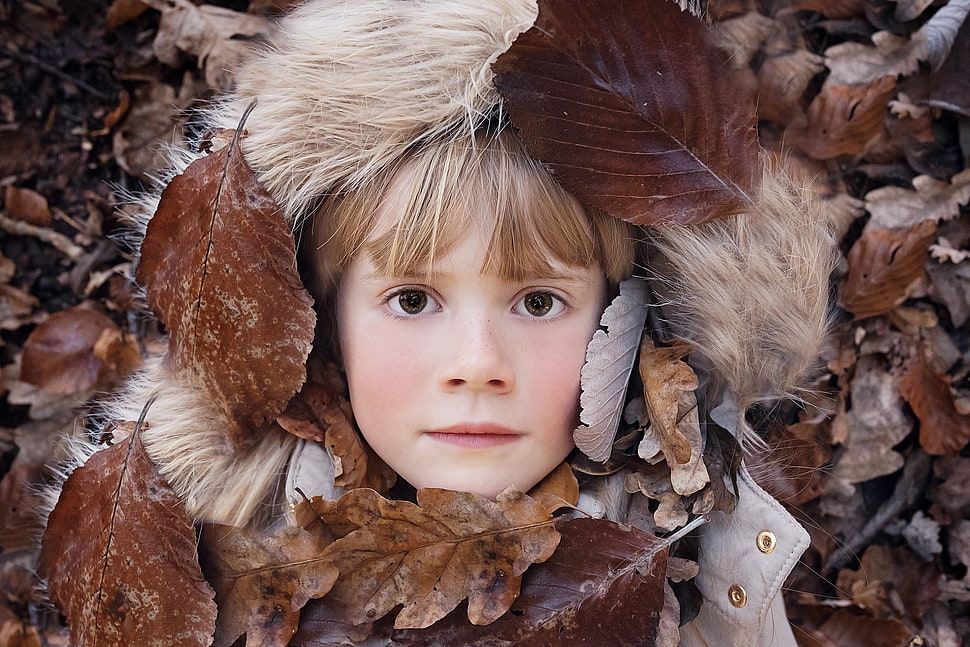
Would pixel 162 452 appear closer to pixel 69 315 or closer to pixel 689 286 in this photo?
pixel 69 315

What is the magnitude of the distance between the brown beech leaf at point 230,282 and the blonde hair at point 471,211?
0.47 ft

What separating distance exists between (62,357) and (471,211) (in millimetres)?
1315

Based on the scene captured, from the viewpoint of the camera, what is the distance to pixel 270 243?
4.34ft

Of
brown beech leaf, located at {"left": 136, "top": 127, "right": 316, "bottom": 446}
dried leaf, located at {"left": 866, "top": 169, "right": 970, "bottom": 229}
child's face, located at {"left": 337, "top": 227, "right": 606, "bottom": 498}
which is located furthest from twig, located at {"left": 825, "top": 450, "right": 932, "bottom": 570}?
brown beech leaf, located at {"left": 136, "top": 127, "right": 316, "bottom": 446}

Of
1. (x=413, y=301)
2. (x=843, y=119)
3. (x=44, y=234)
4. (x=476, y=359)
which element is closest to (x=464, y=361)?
(x=476, y=359)

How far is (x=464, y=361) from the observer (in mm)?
1262

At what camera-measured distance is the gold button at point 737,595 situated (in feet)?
4.30

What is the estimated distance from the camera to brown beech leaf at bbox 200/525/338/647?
1.31 meters

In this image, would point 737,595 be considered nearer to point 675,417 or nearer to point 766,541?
point 766,541

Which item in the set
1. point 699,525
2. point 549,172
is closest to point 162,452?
point 549,172

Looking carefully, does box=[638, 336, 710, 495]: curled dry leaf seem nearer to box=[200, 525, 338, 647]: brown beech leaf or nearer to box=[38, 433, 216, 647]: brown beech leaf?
box=[200, 525, 338, 647]: brown beech leaf

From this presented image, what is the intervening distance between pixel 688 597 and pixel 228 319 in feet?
3.12

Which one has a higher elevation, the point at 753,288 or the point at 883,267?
the point at 753,288

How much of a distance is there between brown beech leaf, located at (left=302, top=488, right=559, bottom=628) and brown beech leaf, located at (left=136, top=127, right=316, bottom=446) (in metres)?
0.26
